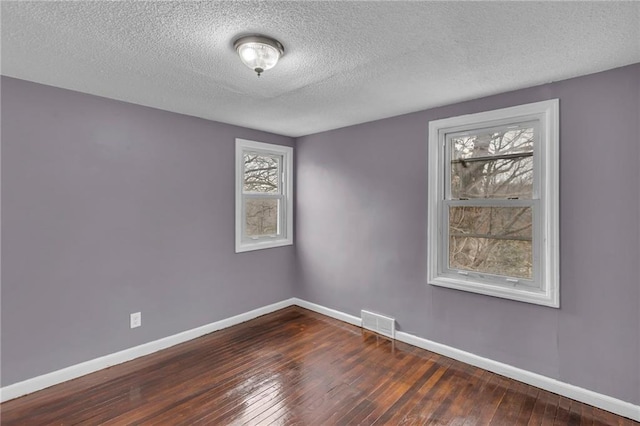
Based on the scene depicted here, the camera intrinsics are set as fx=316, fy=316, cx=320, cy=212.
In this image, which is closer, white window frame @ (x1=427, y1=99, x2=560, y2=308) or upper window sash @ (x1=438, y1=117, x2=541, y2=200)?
white window frame @ (x1=427, y1=99, x2=560, y2=308)

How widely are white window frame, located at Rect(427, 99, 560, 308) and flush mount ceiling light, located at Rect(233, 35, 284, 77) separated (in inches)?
71.4

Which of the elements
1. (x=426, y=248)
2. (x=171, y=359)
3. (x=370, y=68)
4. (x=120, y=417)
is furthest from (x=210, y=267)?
(x=370, y=68)

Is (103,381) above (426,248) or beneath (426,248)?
beneath

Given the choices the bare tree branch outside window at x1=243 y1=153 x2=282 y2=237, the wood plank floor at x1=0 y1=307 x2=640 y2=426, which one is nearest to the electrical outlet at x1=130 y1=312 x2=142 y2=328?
the wood plank floor at x1=0 y1=307 x2=640 y2=426

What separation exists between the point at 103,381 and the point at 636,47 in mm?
4375

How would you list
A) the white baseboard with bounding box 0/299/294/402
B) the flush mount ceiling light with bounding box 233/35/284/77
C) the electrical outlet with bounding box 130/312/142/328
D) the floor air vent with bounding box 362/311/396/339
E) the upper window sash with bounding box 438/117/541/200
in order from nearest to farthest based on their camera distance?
1. the flush mount ceiling light with bounding box 233/35/284/77
2. the white baseboard with bounding box 0/299/294/402
3. the upper window sash with bounding box 438/117/541/200
4. the electrical outlet with bounding box 130/312/142/328
5. the floor air vent with bounding box 362/311/396/339

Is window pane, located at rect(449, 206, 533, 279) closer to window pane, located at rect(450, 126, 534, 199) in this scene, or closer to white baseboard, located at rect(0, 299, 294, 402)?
window pane, located at rect(450, 126, 534, 199)

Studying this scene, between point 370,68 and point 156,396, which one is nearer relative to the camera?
point 370,68

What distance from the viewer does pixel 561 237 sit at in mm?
2385

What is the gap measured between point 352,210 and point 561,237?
202 cm

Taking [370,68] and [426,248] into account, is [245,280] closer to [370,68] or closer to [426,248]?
[426,248]

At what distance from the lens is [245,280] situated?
3873mm

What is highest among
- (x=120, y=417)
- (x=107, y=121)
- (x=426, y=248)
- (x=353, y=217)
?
(x=107, y=121)

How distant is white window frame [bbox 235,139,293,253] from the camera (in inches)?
149
